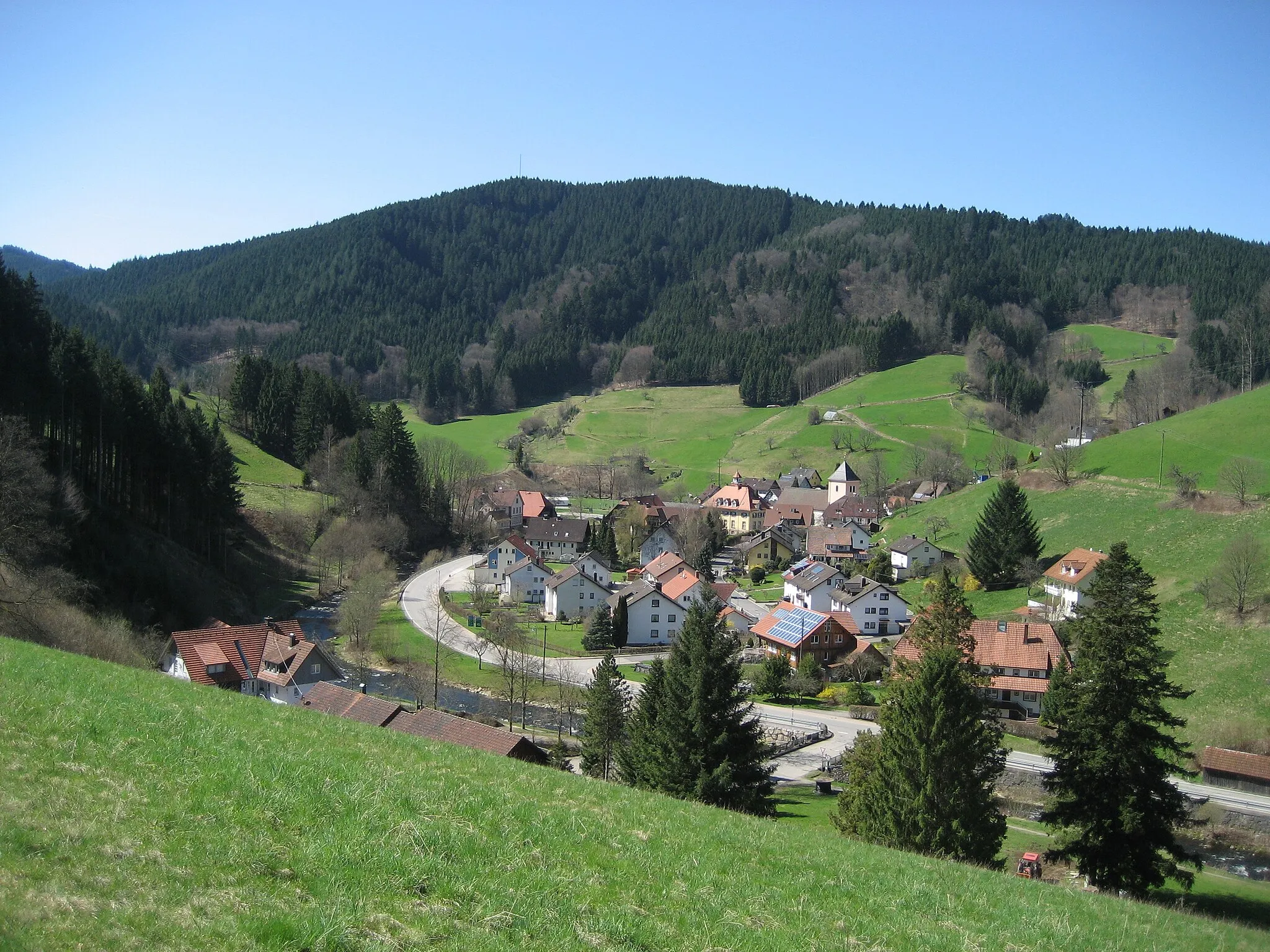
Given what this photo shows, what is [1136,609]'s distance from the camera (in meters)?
18.4

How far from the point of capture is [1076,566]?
52.8m

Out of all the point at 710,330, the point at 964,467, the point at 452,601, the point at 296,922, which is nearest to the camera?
the point at 296,922

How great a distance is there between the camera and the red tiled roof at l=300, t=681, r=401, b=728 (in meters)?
24.3

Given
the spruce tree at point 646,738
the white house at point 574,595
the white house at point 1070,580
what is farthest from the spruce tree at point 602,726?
the white house at point 574,595

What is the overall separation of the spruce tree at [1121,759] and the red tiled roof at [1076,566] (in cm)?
3625

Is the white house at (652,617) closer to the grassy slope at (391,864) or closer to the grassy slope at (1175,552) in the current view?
the grassy slope at (1175,552)

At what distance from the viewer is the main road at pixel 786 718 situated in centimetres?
3297

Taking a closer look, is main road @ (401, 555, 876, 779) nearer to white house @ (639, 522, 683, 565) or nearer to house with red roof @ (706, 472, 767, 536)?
white house @ (639, 522, 683, 565)

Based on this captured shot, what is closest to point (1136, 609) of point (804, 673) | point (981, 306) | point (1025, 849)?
point (1025, 849)

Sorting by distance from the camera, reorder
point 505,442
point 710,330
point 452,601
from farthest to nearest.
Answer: point 710,330, point 505,442, point 452,601

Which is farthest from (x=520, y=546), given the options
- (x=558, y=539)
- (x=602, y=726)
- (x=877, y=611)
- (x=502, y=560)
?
(x=602, y=726)

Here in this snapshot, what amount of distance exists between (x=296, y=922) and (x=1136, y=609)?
17.7 metres

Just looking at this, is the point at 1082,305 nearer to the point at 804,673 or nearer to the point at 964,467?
the point at 964,467

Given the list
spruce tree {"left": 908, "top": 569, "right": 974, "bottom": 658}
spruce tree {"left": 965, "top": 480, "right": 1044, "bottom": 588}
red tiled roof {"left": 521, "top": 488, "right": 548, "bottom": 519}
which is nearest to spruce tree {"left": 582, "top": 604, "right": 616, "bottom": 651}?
spruce tree {"left": 965, "top": 480, "right": 1044, "bottom": 588}
